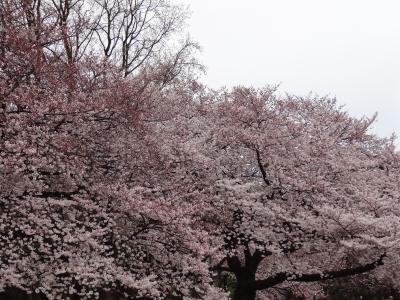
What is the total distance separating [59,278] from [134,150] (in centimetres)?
398

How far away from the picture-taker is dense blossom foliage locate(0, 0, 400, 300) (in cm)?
1100

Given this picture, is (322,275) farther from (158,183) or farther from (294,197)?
(158,183)

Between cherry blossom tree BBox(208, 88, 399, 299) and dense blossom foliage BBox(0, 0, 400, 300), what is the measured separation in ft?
0.20

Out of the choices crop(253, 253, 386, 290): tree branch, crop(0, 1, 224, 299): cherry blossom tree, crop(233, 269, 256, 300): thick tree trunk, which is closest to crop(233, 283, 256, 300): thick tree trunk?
crop(233, 269, 256, 300): thick tree trunk

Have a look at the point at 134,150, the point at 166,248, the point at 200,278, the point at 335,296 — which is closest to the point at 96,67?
the point at 134,150

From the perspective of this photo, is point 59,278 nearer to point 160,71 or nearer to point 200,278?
point 200,278

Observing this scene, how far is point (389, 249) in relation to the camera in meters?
13.6

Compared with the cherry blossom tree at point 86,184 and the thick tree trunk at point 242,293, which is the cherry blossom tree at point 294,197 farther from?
the cherry blossom tree at point 86,184

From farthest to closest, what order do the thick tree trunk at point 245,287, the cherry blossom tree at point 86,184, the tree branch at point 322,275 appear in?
the thick tree trunk at point 245,287
the tree branch at point 322,275
the cherry blossom tree at point 86,184

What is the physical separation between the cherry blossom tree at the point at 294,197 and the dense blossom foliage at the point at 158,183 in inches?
2.4

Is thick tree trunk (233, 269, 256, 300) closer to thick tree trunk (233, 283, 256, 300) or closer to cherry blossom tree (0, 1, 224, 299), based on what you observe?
thick tree trunk (233, 283, 256, 300)

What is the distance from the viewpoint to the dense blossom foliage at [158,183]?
1100 cm

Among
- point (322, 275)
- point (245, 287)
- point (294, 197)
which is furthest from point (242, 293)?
point (294, 197)

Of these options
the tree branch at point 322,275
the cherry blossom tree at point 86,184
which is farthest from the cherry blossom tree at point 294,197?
the cherry blossom tree at point 86,184
